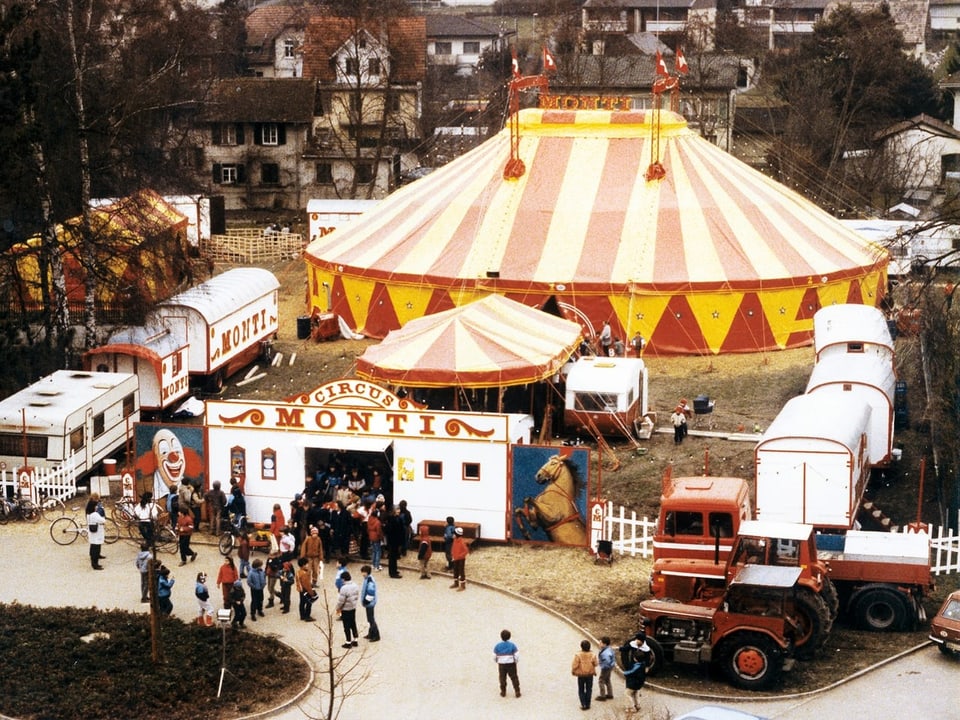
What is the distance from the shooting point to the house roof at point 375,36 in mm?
64062

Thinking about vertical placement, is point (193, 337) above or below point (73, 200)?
below

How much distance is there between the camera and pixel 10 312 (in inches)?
1300

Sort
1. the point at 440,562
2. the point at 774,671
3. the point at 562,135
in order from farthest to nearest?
the point at 562,135, the point at 440,562, the point at 774,671

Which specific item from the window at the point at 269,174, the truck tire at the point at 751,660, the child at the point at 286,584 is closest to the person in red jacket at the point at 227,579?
the child at the point at 286,584

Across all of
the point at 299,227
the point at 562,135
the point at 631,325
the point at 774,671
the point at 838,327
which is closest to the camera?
the point at 774,671

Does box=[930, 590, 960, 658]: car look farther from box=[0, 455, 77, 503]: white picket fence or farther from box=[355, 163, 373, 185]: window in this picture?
box=[355, 163, 373, 185]: window

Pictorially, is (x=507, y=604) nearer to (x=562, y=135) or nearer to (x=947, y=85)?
(x=562, y=135)

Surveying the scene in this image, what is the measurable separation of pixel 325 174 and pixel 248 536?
1481 inches

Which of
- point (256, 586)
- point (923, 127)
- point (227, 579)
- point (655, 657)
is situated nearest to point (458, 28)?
point (923, 127)

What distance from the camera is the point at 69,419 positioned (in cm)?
2688

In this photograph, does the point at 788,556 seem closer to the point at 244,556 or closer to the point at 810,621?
the point at 810,621

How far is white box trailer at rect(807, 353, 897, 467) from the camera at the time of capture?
26688 mm

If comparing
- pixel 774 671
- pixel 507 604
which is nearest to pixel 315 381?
pixel 507 604

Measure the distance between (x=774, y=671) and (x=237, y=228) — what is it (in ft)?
137
